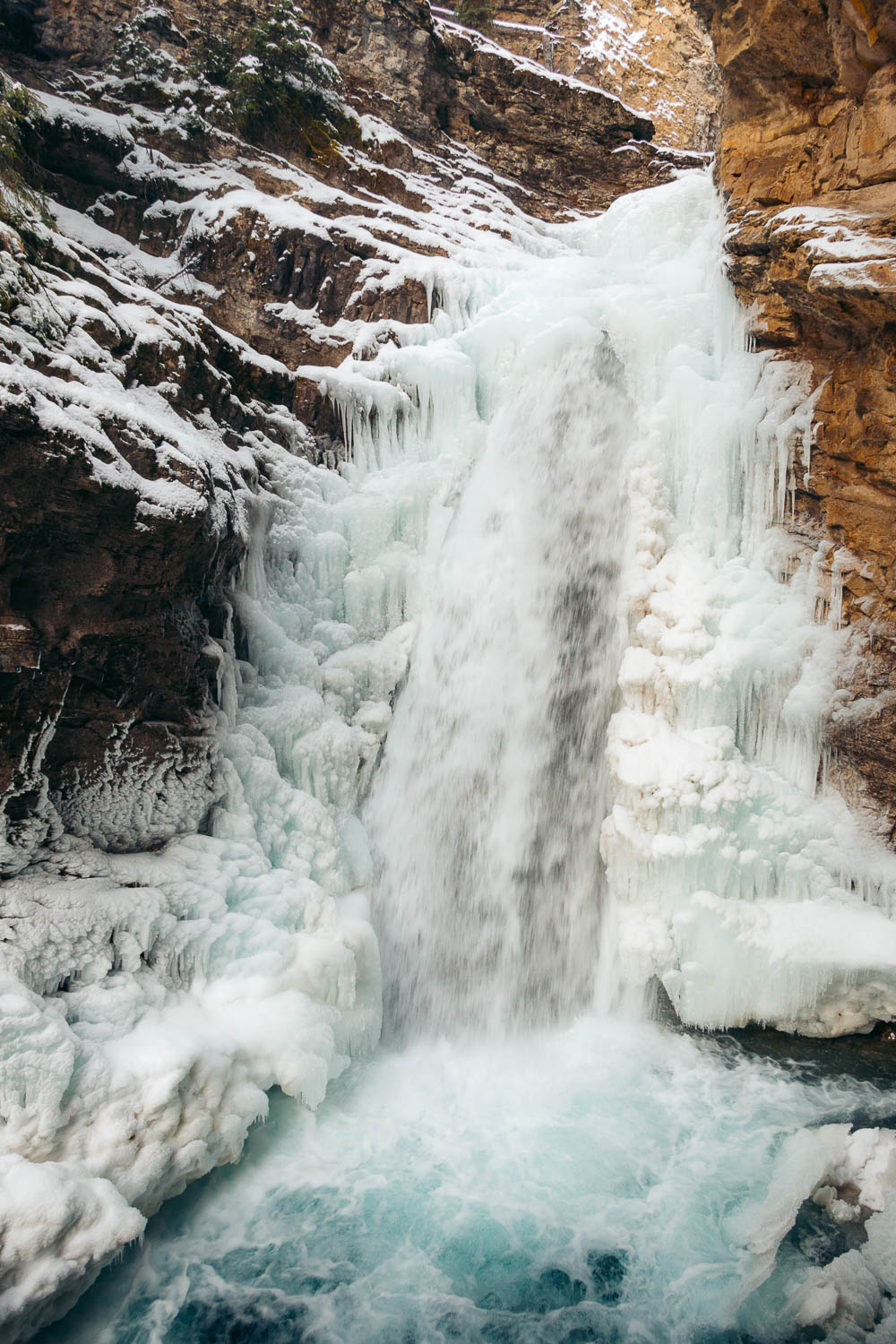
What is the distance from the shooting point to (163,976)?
4.96 metres

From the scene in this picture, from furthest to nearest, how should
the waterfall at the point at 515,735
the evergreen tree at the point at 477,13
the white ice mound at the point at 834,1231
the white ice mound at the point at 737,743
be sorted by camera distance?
1. the evergreen tree at the point at 477,13
2. the waterfall at the point at 515,735
3. the white ice mound at the point at 737,743
4. the white ice mound at the point at 834,1231

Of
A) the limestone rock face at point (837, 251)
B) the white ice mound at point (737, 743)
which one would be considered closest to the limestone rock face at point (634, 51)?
the limestone rock face at point (837, 251)

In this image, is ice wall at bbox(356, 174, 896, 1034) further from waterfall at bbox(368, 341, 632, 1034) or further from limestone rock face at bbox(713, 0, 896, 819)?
limestone rock face at bbox(713, 0, 896, 819)

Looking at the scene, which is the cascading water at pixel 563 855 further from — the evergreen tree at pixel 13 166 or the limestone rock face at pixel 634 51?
the limestone rock face at pixel 634 51

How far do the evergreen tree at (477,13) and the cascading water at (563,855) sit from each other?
10.9 metres

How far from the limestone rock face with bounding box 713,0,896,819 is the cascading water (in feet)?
1.24

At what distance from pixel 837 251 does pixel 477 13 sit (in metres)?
15.8

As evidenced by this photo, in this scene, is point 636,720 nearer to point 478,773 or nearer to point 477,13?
point 478,773

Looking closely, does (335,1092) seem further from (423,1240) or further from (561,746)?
(561,746)

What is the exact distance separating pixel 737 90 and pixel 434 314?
453 cm

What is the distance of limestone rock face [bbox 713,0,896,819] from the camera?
5715 mm

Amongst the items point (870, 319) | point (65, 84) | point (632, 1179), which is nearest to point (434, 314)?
point (870, 319)

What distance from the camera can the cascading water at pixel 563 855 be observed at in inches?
167

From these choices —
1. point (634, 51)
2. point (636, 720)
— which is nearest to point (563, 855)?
point (636, 720)
